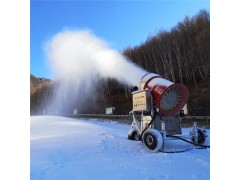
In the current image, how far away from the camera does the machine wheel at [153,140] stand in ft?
19.7

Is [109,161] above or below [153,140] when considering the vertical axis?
below

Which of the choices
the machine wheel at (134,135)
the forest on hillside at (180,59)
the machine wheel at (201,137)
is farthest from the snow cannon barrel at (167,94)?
the forest on hillside at (180,59)

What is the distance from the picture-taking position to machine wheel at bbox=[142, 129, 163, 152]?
6.00 m

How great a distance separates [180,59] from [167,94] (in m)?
20.3

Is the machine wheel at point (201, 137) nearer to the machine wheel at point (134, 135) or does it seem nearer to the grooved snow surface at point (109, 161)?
the grooved snow surface at point (109, 161)

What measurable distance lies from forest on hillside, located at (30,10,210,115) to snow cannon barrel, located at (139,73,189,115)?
11.2 meters

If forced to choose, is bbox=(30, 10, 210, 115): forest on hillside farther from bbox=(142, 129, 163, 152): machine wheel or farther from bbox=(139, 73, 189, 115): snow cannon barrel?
bbox=(142, 129, 163, 152): machine wheel

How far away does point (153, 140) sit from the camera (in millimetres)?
6098

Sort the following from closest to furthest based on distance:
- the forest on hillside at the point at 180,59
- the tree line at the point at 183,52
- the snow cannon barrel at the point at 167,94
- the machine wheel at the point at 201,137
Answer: the snow cannon barrel at the point at 167,94 < the machine wheel at the point at 201,137 < the forest on hillside at the point at 180,59 < the tree line at the point at 183,52

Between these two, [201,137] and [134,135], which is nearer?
[201,137]

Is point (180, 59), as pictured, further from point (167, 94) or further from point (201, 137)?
point (167, 94)

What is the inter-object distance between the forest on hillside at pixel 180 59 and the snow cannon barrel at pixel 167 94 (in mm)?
11192

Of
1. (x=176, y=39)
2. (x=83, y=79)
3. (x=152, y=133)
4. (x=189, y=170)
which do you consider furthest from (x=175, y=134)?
(x=83, y=79)

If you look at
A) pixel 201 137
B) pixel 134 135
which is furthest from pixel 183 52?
pixel 201 137
